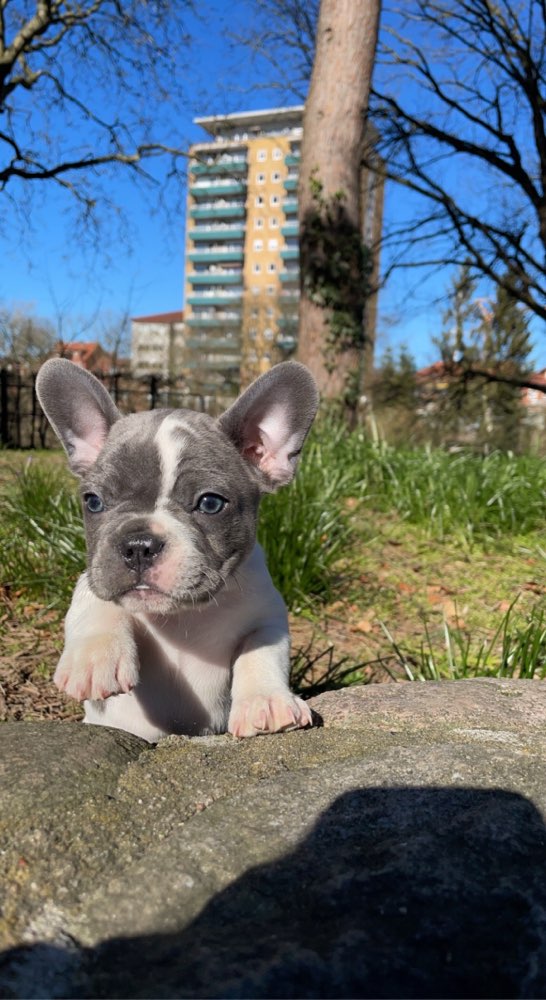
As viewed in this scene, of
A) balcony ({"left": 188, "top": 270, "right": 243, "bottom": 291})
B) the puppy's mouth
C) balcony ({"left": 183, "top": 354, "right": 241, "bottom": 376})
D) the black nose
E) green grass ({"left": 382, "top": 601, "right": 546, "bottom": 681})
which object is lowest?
green grass ({"left": 382, "top": 601, "right": 546, "bottom": 681})

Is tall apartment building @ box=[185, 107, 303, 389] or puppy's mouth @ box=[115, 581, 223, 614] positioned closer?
puppy's mouth @ box=[115, 581, 223, 614]

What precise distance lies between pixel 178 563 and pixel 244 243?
60123mm

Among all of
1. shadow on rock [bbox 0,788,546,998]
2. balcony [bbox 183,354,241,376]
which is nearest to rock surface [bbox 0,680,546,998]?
shadow on rock [bbox 0,788,546,998]

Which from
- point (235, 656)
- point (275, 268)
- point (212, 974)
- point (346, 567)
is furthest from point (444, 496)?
point (275, 268)

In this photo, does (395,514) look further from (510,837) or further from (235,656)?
(510,837)

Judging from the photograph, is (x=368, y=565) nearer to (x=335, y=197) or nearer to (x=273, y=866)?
(x=273, y=866)

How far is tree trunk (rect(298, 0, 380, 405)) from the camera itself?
8.88 metres

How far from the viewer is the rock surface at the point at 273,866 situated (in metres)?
1.13

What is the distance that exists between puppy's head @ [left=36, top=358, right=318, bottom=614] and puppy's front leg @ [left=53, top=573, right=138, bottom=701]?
14 cm

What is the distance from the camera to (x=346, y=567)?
19.7ft

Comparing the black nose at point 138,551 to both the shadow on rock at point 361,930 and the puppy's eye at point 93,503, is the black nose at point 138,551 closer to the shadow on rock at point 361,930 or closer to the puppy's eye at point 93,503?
the puppy's eye at point 93,503

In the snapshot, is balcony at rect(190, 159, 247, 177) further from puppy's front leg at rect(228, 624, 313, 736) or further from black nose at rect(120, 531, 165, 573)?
black nose at rect(120, 531, 165, 573)

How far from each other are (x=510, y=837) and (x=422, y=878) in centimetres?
25

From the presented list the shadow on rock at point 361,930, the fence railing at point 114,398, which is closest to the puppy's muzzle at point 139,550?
the shadow on rock at point 361,930
